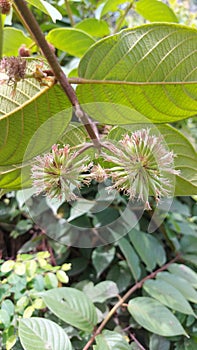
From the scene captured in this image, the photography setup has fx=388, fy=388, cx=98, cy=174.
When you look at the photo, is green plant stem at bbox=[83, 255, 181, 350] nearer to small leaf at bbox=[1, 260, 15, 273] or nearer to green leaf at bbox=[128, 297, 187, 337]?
green leaf at bbox=[128, 297, 187, 337]

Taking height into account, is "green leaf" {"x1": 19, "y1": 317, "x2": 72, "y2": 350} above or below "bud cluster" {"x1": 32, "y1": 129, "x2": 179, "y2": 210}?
below

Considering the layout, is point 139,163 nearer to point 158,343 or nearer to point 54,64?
point 54,64

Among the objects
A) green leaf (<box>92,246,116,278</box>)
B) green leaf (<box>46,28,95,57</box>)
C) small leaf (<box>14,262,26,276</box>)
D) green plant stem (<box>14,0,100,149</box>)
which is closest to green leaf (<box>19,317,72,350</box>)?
small leaf (<box>14,262,26,276</box>)

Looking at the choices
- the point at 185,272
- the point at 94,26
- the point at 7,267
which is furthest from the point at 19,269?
the point at 94,26

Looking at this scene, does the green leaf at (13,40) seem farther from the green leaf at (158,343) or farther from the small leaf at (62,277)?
the green leaf at (158,343)

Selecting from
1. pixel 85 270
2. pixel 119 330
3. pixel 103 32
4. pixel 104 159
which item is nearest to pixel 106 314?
pixel 119 330

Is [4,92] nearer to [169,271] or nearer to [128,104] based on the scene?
[128,104]

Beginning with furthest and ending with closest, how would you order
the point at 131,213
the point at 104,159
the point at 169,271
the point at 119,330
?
the point at 169,271 → the point at 119,330 → the point at 131,213 → the point at 104,159
